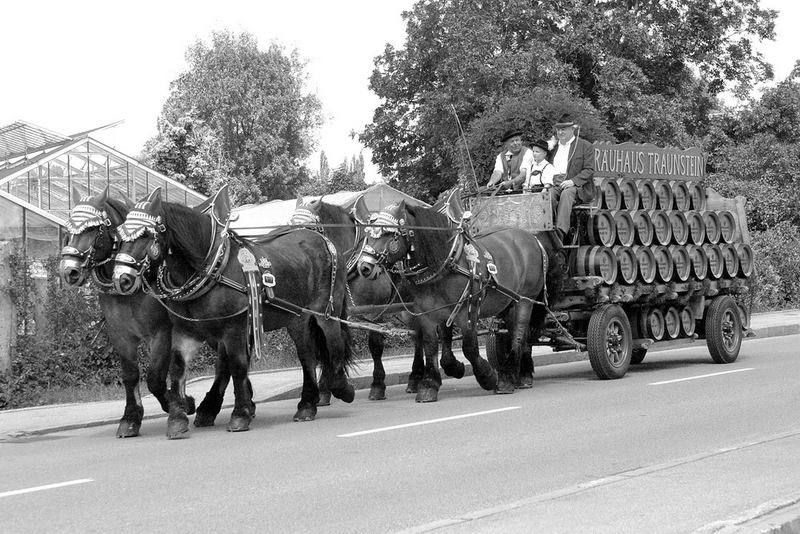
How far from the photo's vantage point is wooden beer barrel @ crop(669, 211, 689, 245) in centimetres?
1584

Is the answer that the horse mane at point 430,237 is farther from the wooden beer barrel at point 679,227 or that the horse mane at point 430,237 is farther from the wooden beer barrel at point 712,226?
the wooden beer barrel at point 712,226

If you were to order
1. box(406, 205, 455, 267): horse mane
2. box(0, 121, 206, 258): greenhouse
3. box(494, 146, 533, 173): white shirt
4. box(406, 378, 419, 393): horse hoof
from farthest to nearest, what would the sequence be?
box(0, 121, 206, 258): greenhouse
box(494, 146, 533, 173): white shirt
box(406, 378, 419, 393): horse hoof
box(406, 205, 455, 267): horse mane

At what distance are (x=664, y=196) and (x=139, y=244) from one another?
842 centimetres

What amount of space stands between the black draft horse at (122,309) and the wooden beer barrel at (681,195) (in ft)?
27.1

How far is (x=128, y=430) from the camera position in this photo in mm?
10617

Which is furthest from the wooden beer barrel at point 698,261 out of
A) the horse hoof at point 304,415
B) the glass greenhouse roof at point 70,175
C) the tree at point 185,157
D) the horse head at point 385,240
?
the tree at point 185,157

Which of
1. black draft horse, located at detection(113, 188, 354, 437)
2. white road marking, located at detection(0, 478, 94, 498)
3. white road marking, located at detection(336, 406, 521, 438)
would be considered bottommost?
white road marking, located at detection(0, 478, 94, 498)

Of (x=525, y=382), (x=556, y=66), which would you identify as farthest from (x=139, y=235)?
(x=556, y=66)

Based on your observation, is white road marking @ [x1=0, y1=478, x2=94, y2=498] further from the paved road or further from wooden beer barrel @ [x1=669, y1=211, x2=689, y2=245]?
wooden beer barrel @ [x1=669, y1=211, x2=689, y2=245]

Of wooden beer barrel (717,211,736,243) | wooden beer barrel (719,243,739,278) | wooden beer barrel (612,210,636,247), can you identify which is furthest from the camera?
wooden beer barrel (717,211,736,243)

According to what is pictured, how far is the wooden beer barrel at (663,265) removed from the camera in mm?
15461

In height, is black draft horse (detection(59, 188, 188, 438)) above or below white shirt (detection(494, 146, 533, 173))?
below

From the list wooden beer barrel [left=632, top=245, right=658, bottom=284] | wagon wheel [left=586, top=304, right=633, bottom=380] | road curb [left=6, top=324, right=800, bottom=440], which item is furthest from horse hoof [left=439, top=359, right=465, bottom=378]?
wooden beer barrel [left=632, top=245, right=658, bottom=284]

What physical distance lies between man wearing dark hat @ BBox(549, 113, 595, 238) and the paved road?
258 cm
